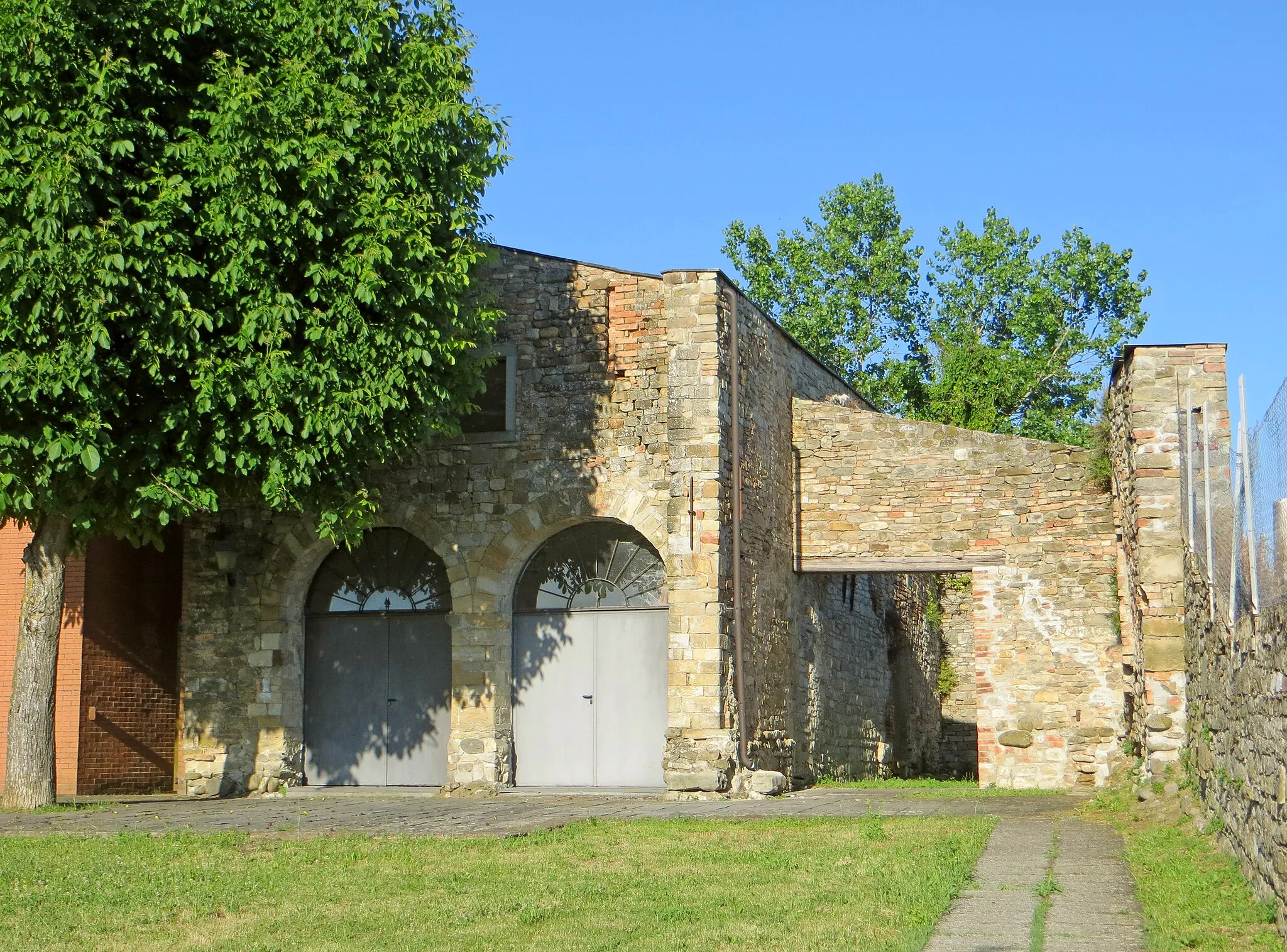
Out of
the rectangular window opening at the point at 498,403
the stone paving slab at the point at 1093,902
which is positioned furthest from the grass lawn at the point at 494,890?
the rectangular window opening at the point at 498,403

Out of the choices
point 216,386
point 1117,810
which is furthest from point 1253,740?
point 216,386

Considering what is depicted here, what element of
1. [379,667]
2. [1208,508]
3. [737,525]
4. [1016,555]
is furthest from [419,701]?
[1208,508]

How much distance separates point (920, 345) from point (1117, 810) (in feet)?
68.9

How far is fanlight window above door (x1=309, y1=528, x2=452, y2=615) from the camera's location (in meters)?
16.5

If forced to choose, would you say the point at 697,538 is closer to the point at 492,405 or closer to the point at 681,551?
the point at 681,551

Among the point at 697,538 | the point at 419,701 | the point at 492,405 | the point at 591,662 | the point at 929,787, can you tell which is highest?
the point at 492,405

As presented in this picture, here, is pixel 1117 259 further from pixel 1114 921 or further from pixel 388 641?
pixel 1114 921

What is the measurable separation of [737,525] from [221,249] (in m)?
6.04

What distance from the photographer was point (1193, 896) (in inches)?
297

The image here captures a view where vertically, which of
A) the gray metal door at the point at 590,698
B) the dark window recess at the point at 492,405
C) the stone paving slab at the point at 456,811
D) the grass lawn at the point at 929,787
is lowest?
the grass lawn at the point at 929,787

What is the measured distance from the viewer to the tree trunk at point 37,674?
43.2 ft

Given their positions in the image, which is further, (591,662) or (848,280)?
(848,280)

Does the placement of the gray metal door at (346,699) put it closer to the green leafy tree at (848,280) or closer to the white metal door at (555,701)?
the white metal door at (555,701)

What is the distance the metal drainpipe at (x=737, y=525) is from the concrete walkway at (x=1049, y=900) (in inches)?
185
